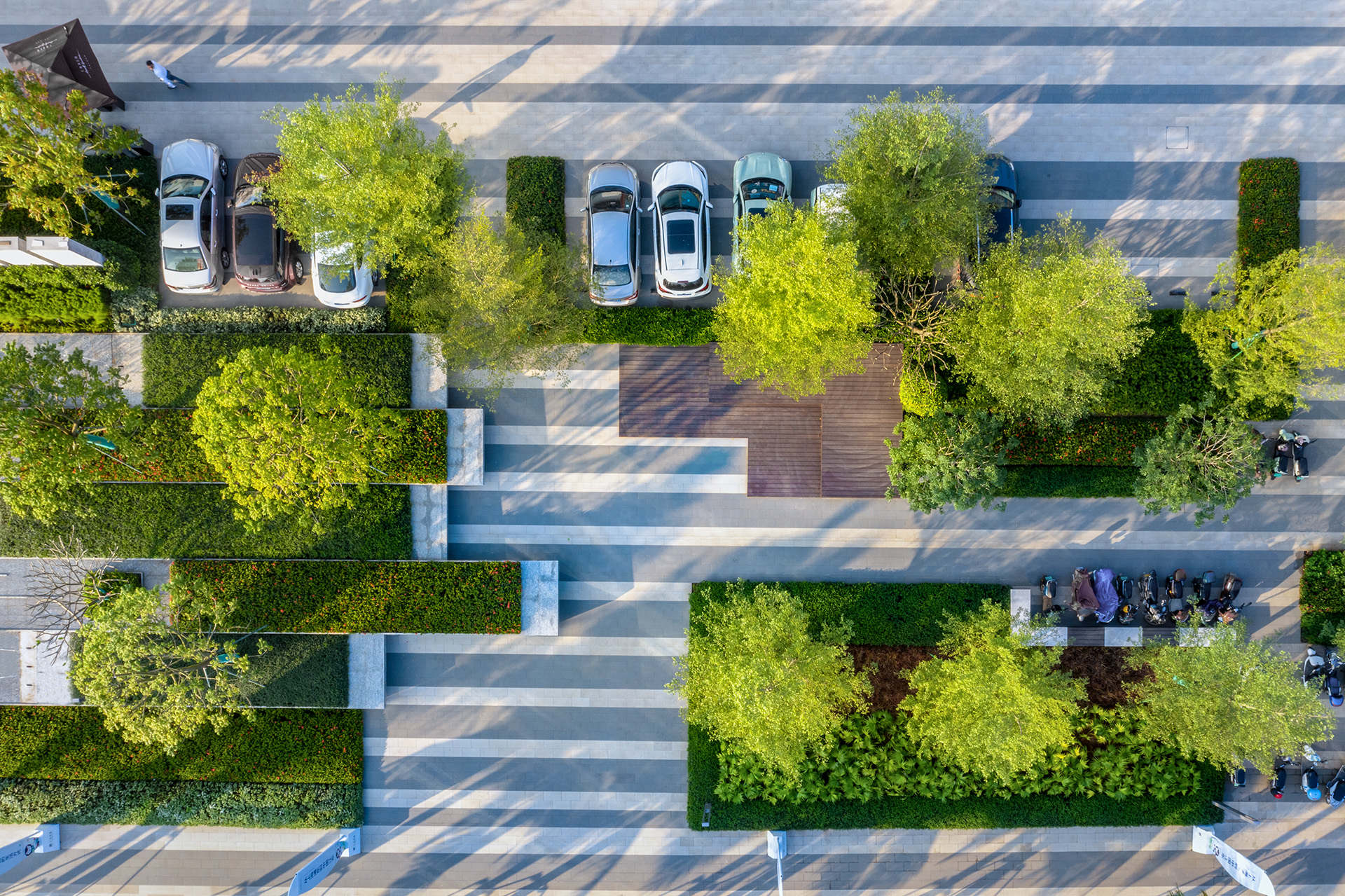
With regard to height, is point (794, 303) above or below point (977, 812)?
above

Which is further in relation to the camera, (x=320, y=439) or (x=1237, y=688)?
(x=1237, y=688)

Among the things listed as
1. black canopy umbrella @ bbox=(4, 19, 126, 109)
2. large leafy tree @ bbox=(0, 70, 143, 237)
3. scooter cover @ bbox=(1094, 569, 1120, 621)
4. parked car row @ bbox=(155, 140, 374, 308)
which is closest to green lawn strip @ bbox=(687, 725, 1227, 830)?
scooter cover @ bbox=(1094, 569, 1120, 621)

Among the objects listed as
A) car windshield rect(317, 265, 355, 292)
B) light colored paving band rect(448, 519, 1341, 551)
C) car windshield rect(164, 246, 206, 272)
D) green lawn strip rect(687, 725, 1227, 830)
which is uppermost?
car windshield rect(164, 246, 206, 272)

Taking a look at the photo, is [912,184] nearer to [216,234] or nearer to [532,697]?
[532,697]

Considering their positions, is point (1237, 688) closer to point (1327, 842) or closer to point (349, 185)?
point (1327, 842)

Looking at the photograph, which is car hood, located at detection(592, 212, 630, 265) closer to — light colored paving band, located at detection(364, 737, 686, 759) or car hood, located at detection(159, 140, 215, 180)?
car hood, located at detection(159, 140, 215, 180)

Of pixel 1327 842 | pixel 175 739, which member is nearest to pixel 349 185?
pixel 175 739

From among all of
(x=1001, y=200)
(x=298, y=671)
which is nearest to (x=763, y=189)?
(x=1001, y=200)
